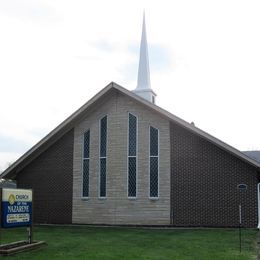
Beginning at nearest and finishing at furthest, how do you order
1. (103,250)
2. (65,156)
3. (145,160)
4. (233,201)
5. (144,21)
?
(103,250) → (233,201) → (145,160) → (65,156) → (144,21)

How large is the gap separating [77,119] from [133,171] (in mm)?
3934

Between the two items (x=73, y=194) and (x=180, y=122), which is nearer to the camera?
(x=180, y=122)

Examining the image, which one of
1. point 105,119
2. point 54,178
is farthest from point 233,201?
point 54,178

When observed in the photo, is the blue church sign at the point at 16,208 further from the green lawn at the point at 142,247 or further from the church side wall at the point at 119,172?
the church side wall at the point at 119,172

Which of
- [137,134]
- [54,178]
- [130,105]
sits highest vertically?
[130,105]

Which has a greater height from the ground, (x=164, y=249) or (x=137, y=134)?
(x=137, y=134)


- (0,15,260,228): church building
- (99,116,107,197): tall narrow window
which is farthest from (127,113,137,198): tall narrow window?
(99,116,107,197): tall narrow window

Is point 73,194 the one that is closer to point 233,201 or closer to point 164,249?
point 233,201

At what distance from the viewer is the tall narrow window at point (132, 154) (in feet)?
74.5

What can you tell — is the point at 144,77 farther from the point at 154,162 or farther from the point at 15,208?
the point at 15,208

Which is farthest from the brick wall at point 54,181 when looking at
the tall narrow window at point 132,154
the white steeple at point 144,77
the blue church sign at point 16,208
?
the blue church sign at point 16,208

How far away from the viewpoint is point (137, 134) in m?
22.9

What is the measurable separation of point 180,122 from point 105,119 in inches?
169

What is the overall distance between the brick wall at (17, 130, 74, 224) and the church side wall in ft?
1.36
